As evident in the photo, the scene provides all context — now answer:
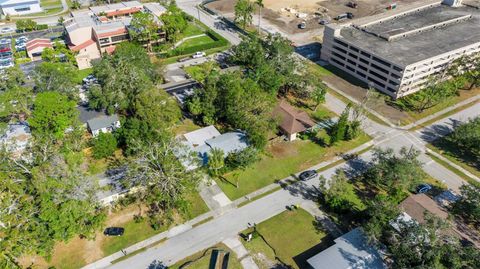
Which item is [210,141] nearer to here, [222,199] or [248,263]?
[222,199]

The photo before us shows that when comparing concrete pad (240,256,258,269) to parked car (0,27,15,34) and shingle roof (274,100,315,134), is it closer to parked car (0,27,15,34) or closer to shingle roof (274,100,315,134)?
shingle roof (274,100,315,134)

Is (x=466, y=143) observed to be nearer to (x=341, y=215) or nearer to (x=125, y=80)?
(x=341, y=215)

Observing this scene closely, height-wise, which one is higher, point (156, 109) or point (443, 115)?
point (156, 109)

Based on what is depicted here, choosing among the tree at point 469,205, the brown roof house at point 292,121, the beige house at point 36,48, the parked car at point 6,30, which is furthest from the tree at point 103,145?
the parked car at point 6,30

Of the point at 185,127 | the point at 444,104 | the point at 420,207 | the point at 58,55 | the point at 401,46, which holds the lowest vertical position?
the point at 185,127

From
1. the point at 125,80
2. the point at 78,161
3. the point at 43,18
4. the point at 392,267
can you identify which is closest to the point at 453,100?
the point at 392,267

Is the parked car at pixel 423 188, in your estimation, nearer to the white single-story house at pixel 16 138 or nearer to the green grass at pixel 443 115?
the green grass at pixel 443 115

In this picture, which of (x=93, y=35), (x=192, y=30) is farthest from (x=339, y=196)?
(x=192, y=30)
